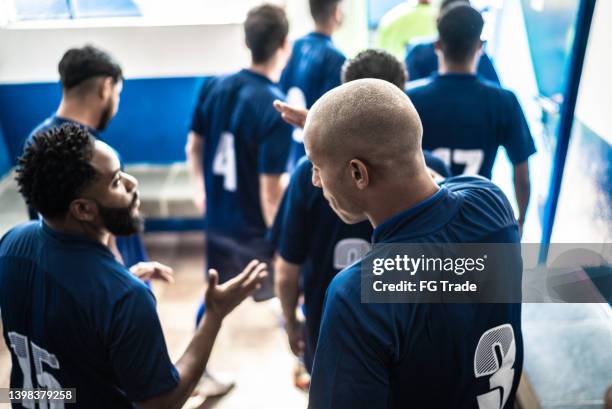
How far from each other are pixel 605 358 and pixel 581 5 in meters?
1.37

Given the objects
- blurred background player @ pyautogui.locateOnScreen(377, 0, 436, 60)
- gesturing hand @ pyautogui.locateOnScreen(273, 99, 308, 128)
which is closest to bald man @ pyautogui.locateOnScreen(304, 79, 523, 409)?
gesturing hand @ pyautogui.locateOnScreen(273, 99, 308, 128)

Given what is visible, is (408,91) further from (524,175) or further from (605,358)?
(605,358)

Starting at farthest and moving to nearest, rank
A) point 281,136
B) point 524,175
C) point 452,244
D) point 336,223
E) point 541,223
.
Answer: point 541,223
point 281,136
point 524,175
point 336,223
point 452,244

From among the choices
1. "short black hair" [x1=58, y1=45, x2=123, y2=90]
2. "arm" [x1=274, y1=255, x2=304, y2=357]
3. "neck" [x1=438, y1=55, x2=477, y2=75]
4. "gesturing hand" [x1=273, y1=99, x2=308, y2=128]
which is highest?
"short black hair" [x1=58, y1=45, x2=123, y2=90]

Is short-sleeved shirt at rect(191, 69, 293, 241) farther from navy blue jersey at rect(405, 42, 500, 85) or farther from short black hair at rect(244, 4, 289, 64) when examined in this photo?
navy blue jersey at rect(405, 42, 500, 85)

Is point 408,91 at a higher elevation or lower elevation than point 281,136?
higher

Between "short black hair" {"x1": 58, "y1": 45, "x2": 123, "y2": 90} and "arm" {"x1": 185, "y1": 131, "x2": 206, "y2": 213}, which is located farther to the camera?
"arm" {"x1": 185, "y1": 131, "x2": 206, "y2": 213}

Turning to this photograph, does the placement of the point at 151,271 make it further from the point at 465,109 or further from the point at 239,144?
the point at 465,109

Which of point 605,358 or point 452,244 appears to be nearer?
point 452,244

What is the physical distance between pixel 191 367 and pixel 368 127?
91cm

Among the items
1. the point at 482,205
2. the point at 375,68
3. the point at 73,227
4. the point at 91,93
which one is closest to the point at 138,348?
the point at 73,227

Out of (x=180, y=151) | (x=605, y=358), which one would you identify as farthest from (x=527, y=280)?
(x=180, y=151)

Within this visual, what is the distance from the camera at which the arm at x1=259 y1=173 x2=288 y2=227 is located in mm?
2750

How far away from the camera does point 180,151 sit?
14.7ft
